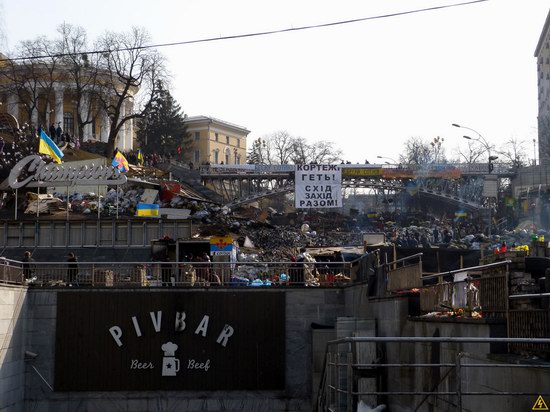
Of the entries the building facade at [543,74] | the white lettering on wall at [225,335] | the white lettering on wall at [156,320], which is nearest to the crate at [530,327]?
the white lettering on wall at [225,335]

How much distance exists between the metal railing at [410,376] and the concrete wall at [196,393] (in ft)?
25.1

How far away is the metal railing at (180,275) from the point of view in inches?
1209

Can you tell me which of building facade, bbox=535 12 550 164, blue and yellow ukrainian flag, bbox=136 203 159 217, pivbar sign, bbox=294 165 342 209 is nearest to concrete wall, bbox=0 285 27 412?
pivbar sign, bbox=294 165 342 209

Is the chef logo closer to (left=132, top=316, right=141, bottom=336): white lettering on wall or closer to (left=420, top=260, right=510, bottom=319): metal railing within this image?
(left=132, top=316, right=141, bottom=336): white lettering on wall

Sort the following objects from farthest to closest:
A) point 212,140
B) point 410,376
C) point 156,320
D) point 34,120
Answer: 1. point 212,140
2. point 34,120
3. point 156,320
4. point 410,376

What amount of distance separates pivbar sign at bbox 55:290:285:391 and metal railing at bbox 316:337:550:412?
8.02 metres

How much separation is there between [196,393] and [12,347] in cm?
614

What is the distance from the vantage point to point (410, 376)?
59.5 feet

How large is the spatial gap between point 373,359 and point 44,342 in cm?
1365

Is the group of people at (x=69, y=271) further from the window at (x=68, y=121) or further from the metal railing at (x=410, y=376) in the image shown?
the window at (x=68, y=121)

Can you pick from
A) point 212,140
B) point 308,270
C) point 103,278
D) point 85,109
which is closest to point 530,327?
point 308,270

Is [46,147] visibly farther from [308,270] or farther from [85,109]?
[85,109]

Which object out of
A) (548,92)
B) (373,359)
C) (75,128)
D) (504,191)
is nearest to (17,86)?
(75,128)

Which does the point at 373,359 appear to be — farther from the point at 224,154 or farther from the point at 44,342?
the point at 224,154
